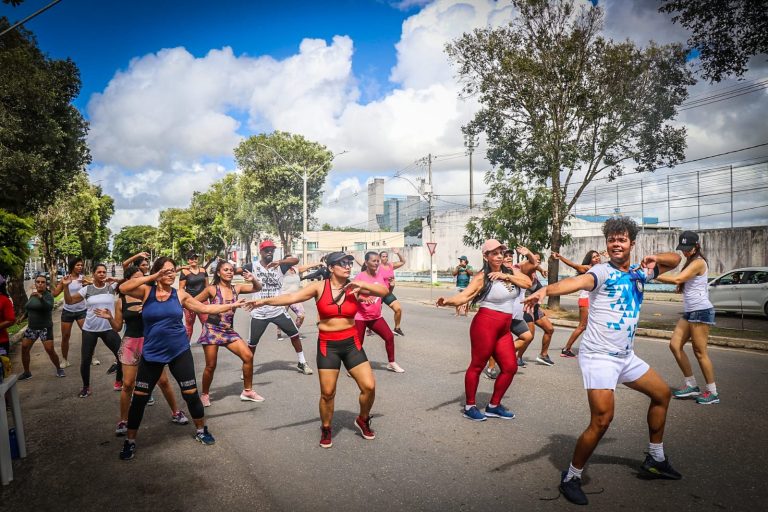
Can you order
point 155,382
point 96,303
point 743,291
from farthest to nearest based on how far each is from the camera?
1. point 743,291
2. point 96,303
3. point 155,382

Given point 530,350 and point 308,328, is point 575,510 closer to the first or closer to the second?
point 530,350

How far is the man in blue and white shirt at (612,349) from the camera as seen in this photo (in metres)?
3.71

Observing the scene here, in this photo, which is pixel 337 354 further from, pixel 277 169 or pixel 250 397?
pixel 277 169

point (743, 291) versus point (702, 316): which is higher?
point (702, 316)

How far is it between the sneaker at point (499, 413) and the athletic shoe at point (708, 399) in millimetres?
2434

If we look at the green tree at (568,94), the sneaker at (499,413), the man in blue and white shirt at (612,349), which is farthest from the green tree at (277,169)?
the man in blue and white shirt at (612,349)

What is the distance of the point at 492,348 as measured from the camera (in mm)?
5512

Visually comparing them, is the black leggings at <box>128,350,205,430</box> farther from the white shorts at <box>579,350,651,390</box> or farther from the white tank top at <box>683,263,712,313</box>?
the white tank top at <box>683,263,712,313</box>

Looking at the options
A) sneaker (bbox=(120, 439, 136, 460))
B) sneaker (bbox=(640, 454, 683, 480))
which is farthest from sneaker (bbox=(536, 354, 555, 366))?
sneaker (bbox=(120, 439, 136, 460))

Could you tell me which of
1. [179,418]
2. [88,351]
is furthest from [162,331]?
[88,351]

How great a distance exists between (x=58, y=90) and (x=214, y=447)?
48.1 ft

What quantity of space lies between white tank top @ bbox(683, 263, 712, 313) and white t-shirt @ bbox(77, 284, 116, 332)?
8.04m

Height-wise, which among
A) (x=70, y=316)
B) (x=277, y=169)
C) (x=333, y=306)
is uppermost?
(x=277, y=169)

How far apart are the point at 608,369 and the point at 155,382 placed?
13.6ft
